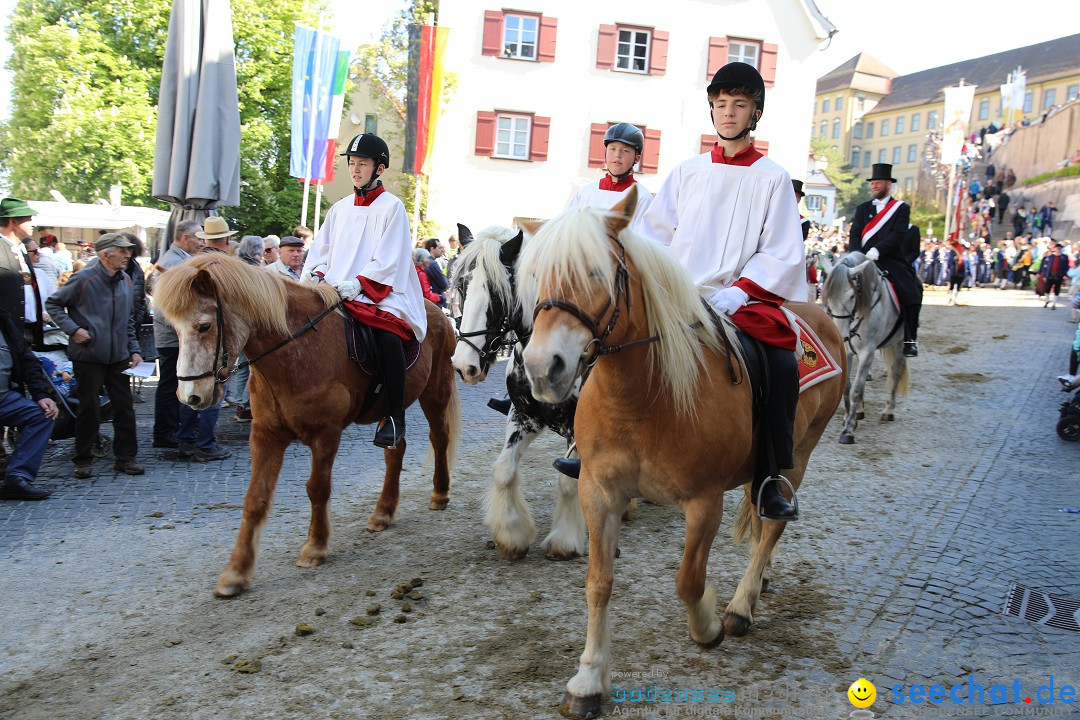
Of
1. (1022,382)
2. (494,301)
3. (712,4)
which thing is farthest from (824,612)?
(712,4)

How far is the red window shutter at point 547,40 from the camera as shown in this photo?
85.2 feet

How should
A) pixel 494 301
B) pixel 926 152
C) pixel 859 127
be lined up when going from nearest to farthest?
pixel 494 301, pixel 926 152, pixel 859 127

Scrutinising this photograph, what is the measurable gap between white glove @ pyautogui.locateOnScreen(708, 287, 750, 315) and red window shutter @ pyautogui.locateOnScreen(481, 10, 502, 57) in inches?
949

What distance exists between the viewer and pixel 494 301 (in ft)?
16.0

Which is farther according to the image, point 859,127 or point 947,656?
point 859,127

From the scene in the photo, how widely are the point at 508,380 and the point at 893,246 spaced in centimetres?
713

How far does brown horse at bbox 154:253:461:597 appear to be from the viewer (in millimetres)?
4293

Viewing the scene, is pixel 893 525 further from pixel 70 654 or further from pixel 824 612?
pixel 70 654

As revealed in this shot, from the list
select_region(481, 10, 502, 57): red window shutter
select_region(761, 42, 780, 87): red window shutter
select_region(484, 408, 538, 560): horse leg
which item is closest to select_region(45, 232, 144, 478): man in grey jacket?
select_region(484, 408, 538, 560): horse leg

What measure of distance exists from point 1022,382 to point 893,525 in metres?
8.26

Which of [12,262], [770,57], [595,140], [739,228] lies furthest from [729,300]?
[770,57]

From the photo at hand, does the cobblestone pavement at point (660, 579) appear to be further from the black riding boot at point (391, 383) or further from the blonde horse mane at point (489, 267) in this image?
the blonde horse mane at point (489, 267)

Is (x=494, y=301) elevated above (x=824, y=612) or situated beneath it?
elevated above

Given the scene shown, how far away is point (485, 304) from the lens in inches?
192
